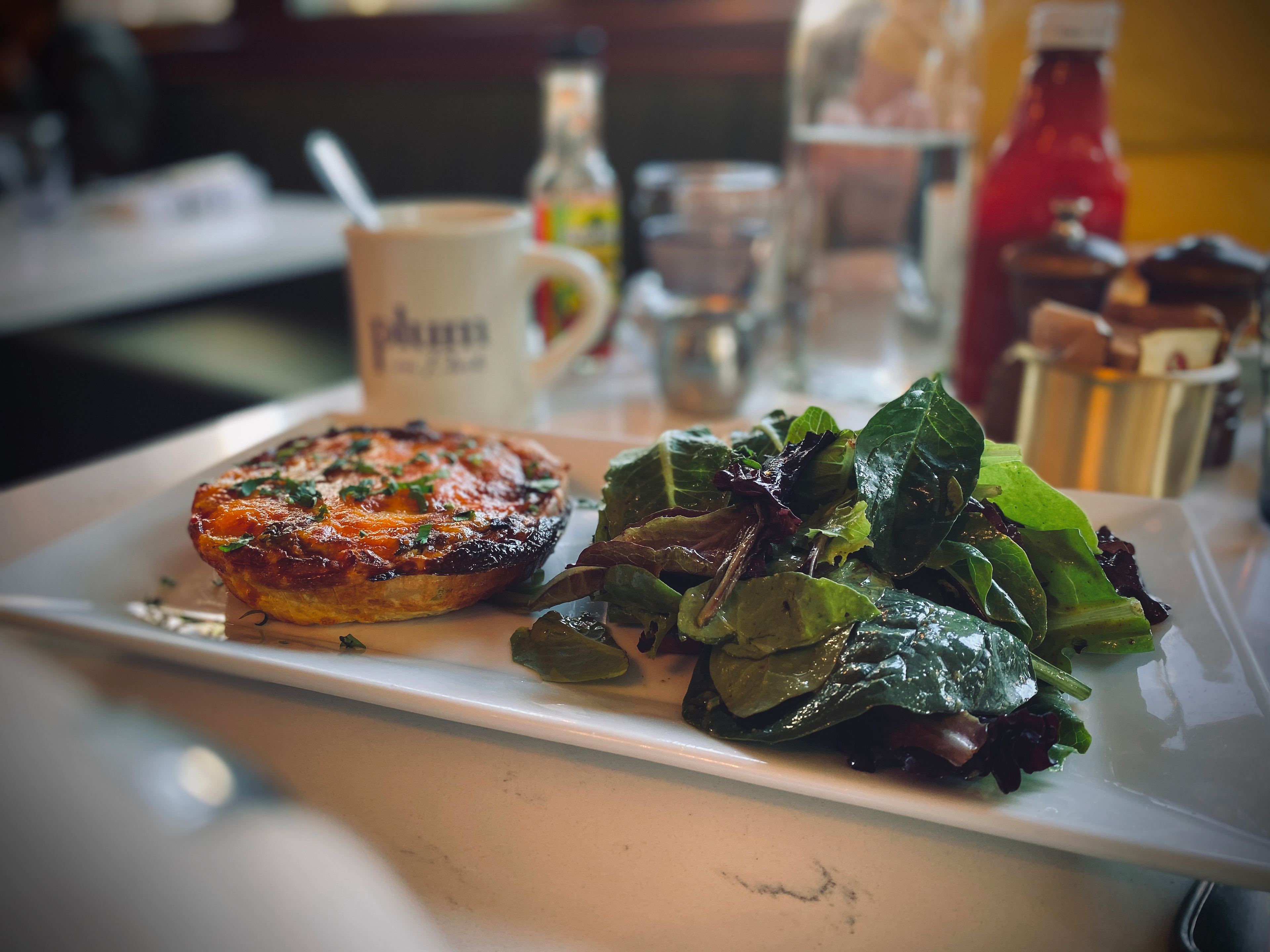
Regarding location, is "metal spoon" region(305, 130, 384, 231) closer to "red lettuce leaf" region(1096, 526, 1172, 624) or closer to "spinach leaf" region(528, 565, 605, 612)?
"spinach leaf" region(528, 565, 605, 612)

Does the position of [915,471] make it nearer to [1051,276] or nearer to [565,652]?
[565,652]

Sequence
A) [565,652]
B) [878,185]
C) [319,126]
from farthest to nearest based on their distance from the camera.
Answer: [319,126]
[878,185]
[565,652]

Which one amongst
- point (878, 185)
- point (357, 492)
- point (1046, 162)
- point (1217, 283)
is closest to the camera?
point (357, 492)

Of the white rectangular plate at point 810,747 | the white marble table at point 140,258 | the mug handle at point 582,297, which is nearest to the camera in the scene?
the white rectangular plate at point 810,747

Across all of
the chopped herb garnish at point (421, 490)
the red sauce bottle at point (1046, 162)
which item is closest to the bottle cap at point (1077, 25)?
the red sauce bottle at point (1046, 162)

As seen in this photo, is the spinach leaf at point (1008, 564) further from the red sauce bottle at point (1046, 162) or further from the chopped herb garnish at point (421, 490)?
the red sauce bottle at point (1046, 162)

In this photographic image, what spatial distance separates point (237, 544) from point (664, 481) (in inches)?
13.6

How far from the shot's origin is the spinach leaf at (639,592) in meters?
0.64

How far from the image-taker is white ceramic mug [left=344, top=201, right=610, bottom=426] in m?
1.10

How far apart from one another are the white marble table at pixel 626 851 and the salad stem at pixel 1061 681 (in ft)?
0.33

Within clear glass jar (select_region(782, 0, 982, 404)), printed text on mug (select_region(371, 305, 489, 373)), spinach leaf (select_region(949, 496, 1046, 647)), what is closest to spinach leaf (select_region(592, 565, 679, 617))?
spinach leaf (select_region(949, 496, 1046, 647))

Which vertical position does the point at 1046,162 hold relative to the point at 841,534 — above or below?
above

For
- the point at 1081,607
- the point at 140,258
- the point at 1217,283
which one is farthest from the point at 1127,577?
the point at 140,258

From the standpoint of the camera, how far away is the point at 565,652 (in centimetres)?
64
